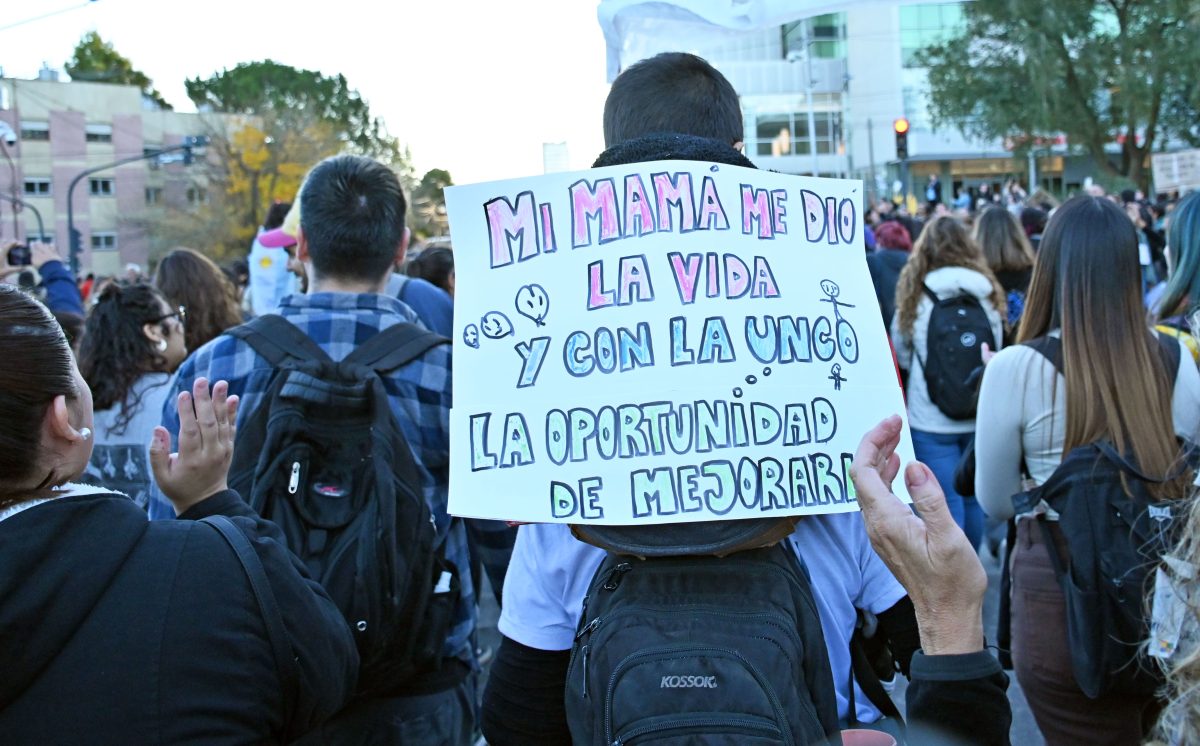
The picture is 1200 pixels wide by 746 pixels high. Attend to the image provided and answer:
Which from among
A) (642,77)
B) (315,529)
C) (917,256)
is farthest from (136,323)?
(917,256)

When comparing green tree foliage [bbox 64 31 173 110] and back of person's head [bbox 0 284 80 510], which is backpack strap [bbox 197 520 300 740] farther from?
green tree foliage [bbox 64 31 173 110]

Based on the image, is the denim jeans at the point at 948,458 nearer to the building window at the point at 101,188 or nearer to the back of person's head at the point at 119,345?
the back of person's head at the point at 119,345

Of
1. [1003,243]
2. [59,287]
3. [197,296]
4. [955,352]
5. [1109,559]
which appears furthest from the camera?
[1003,243]

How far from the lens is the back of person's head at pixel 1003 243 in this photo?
6246 mm

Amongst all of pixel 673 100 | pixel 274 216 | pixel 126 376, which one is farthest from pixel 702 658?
pixel 274 216

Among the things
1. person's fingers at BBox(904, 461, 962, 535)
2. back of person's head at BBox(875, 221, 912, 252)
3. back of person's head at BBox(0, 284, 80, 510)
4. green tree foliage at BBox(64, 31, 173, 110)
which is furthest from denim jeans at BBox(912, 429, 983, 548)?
green tree foliage at BBox(64, 31, 173, 110)

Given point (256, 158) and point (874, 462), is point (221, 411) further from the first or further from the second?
point (256, 158)

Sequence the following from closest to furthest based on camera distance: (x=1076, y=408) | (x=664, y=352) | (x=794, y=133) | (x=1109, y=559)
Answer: (x=664, y=352) < (x=1109, y=559) < (x=1076, y=408) < (x=794, y=133)

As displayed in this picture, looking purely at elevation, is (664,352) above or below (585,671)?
above

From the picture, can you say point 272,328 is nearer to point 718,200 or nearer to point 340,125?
point 718,200

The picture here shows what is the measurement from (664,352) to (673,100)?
56 centimetres

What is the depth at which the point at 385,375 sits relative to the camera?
8.91ft

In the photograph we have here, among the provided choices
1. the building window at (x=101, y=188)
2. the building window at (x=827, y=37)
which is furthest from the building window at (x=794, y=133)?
the building window at (x=101, y=188)

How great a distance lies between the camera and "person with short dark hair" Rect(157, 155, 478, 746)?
263 centimetres
